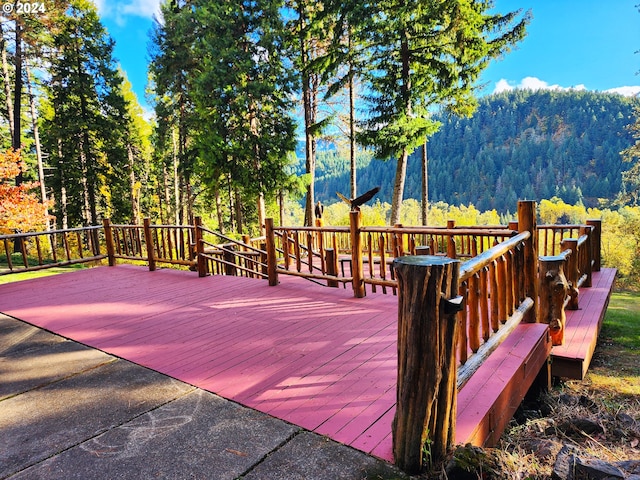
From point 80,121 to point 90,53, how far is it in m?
3.63

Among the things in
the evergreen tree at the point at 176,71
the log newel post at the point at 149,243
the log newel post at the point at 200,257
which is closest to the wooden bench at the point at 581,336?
the log newel post at the point at 200,257

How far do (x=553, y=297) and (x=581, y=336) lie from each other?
0.66m

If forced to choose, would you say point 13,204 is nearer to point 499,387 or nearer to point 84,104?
point 84,104

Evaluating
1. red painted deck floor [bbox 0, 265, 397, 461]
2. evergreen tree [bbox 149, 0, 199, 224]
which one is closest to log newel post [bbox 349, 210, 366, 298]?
red painted deck floor [bbox 0, 265, 397, 461]

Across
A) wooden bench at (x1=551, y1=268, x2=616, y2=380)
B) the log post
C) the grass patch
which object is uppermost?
the log post

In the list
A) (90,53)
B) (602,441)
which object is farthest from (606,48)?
(602,441)

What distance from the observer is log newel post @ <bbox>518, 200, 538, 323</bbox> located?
325cm

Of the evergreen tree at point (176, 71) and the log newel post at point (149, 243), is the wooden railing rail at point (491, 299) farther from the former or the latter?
the evergreen tree at point (176, 71)

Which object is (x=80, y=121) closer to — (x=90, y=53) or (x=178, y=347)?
(x=90, y=53)

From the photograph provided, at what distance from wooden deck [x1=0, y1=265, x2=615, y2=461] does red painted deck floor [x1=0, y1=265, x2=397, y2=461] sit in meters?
0.01

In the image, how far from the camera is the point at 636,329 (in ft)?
17.3

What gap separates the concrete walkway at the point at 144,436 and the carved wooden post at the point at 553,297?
256cm
